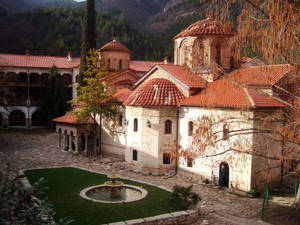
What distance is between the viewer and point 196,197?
11.2 m

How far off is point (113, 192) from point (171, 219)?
119 inches

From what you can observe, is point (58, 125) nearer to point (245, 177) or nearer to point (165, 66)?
point (165, 66)

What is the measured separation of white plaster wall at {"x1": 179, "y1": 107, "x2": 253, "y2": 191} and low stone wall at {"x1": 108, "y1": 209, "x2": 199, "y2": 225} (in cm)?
294

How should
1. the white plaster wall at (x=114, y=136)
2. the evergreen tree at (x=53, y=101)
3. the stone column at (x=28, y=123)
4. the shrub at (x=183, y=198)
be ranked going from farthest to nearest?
the stone column at (x=28, y=123)
the evergreen tree at (x=53, y=101)
the white plaster wall at (x=114, y=136)
the shrub at (x=183, y=198)

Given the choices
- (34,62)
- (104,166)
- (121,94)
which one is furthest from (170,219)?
(34,62)

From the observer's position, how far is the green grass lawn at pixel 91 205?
9.80 meters

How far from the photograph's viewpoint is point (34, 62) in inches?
1383

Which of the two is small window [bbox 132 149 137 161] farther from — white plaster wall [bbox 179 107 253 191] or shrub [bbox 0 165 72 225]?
→ shrub [bbox 0 165 72 225]

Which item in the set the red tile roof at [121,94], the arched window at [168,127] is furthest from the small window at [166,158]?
the red tile roof at [121,94]

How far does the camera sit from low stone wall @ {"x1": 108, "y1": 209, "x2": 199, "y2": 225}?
30.9 feet

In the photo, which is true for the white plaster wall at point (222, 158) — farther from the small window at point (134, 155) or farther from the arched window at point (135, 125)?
the small window at point (134, 155)

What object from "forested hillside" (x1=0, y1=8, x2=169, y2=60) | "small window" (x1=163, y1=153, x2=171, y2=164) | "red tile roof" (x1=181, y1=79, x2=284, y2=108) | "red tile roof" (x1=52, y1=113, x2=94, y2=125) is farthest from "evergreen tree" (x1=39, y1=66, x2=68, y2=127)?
"forested hillside" (x1=0, y1=8, x2=169, y2=60)

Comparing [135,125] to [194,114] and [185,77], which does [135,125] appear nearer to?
[194,114]

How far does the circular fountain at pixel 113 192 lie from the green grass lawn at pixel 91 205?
347mm
